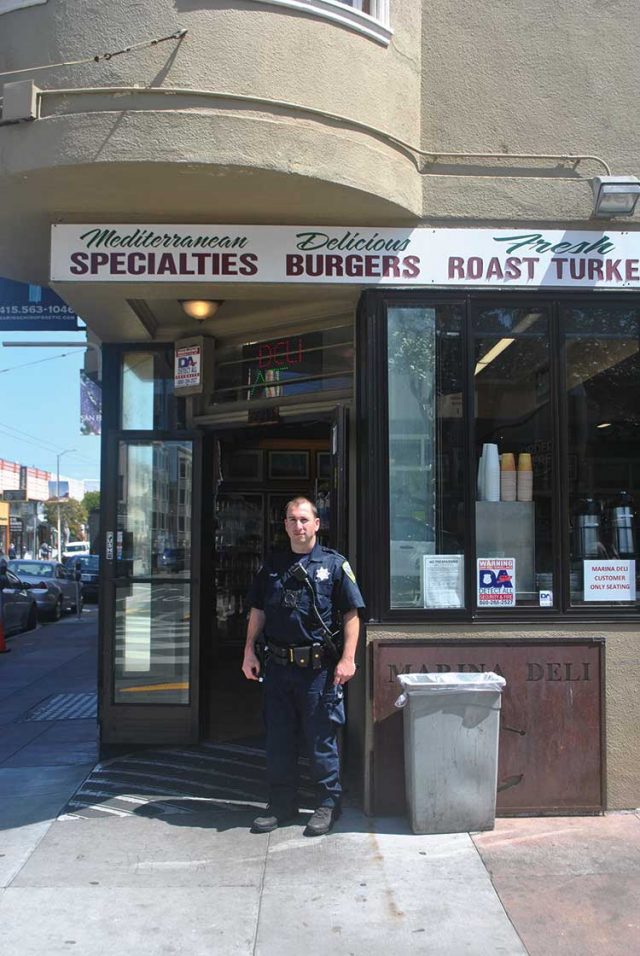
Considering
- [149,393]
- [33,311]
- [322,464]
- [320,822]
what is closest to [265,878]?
[320,822]

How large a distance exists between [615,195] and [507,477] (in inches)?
77.1

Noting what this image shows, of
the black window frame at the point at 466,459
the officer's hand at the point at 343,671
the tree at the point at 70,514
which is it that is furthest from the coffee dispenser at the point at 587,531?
the tree at the point at 70,514

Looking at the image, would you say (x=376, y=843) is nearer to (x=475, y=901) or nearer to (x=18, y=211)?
(x=475, y=901)

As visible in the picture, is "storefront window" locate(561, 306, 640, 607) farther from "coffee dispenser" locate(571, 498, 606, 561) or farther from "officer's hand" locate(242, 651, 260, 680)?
"officer's hand" locate(242, 651, 260, 680)

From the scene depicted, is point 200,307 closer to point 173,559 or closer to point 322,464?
point 173,559

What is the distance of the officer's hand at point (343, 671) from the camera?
4984mm

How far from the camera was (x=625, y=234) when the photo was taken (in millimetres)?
5781

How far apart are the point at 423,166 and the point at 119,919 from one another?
15.7ft

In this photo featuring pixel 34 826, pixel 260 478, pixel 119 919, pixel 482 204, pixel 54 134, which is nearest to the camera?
pixel 119 919

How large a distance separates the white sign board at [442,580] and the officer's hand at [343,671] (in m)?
0.82

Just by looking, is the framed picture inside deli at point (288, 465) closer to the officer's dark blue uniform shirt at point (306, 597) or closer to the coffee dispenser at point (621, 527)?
the coffee dispenser at point (621, 527)

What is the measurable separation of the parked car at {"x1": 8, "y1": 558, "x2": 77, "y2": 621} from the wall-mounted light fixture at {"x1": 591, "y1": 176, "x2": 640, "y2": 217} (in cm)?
1800

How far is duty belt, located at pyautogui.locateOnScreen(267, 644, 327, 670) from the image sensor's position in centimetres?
508

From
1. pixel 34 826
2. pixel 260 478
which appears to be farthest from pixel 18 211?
pixel 260 478
